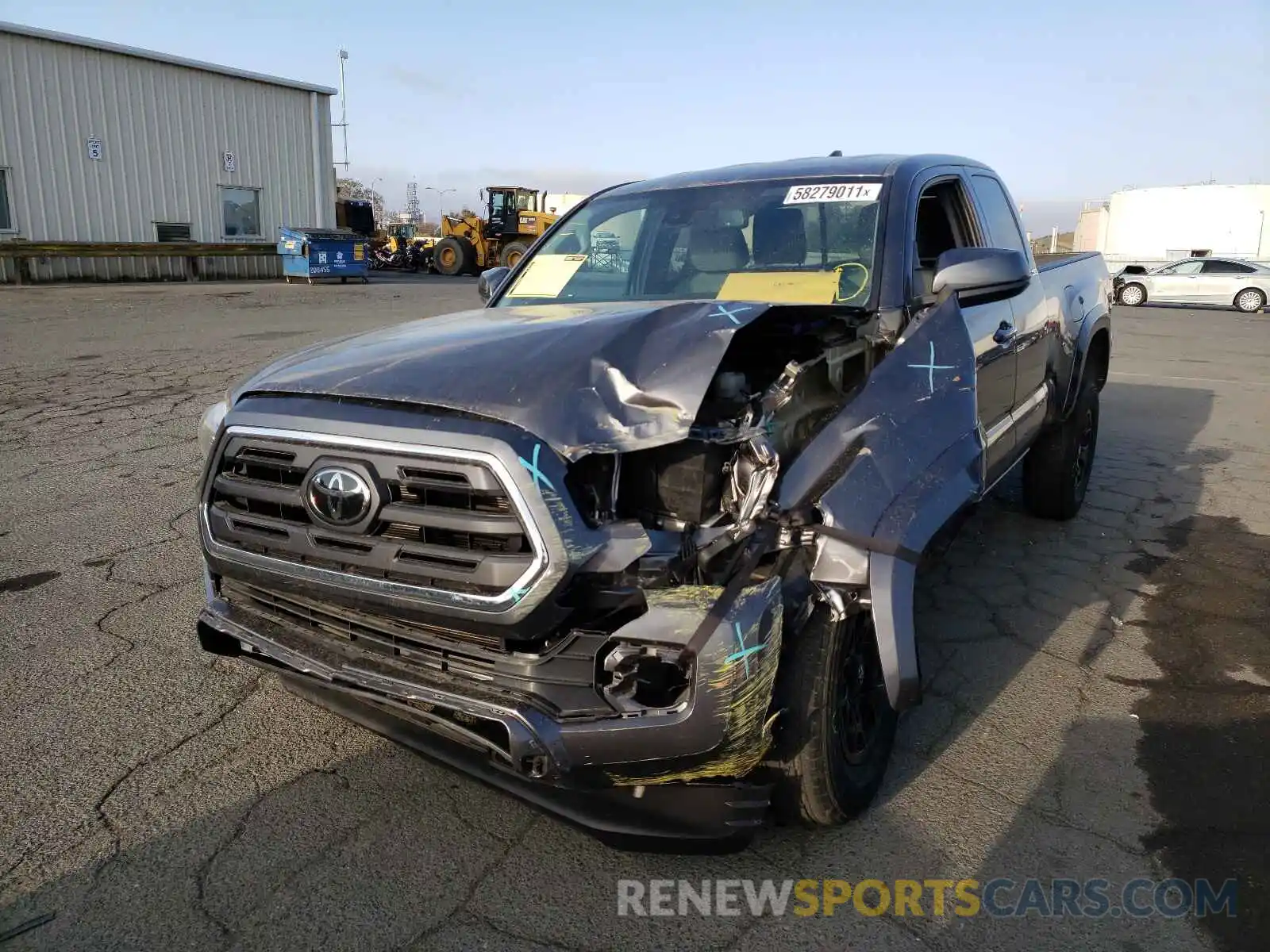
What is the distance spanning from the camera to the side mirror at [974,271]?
311 cm

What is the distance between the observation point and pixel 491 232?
31312 mm

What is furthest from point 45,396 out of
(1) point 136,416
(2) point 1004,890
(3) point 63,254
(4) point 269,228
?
(4) point 269,228

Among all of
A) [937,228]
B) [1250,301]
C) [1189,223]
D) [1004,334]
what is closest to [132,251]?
[937,228]

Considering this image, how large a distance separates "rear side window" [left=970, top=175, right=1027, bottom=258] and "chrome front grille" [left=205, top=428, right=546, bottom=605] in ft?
10.4

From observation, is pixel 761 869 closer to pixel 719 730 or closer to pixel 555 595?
pixel 719 730

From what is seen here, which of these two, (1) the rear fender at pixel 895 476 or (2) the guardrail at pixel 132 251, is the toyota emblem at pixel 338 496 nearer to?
(1) the rear fender at pixel 895 476

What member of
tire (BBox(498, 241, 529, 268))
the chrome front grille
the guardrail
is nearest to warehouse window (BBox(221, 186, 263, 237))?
the guardrail

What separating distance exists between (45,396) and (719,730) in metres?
8.21

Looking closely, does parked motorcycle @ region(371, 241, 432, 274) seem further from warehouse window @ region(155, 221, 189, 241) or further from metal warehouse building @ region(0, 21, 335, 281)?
warehouse window @ region(155, 221, 189, 241)

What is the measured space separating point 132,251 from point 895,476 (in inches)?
981

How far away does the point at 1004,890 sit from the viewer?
7.75 ft

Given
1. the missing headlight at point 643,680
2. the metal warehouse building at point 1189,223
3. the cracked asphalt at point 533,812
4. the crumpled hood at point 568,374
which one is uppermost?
the metal warehouse building at point 1189,223

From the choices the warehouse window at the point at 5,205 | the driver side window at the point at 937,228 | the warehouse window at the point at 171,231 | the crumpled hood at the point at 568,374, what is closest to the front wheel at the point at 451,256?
the warehouse window at the point at 171,231

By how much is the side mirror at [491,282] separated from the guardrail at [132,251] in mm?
21285
